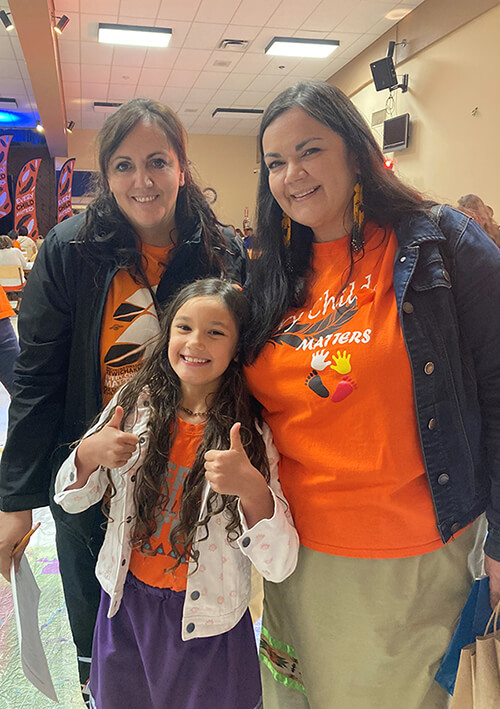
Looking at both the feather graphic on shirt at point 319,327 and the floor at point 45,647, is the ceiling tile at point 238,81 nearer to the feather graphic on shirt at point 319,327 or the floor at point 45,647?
the floor at point 45,647

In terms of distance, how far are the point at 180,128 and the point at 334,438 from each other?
93cm

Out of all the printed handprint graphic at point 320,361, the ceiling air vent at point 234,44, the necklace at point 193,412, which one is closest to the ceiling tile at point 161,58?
the ceiling air vent at point 234,44

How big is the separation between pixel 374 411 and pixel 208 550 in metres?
0.48

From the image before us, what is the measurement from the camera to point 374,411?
1.05 metres

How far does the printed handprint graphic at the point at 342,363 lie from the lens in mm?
1063

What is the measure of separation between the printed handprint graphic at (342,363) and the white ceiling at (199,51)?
5793mm

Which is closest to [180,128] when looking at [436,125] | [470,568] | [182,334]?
[182,334]

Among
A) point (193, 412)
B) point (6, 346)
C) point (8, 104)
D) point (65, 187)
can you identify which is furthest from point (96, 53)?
point (193, 412)

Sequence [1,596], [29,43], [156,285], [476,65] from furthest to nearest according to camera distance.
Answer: [29,43] < [476,65] < [1,596] < [156,285]

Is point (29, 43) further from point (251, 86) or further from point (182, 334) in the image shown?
point (182, 334)

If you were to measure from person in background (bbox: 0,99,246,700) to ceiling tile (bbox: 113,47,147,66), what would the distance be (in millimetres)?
6600

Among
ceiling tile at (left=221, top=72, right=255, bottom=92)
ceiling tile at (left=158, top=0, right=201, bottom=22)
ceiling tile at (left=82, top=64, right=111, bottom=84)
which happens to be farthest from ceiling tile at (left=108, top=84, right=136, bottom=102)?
ceiling tile at (left=158, top=0, right=201, bottom=22)

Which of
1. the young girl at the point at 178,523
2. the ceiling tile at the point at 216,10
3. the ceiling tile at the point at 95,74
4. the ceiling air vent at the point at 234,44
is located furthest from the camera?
the ceiling tile at the point at 95,74

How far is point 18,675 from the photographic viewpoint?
184 cm
